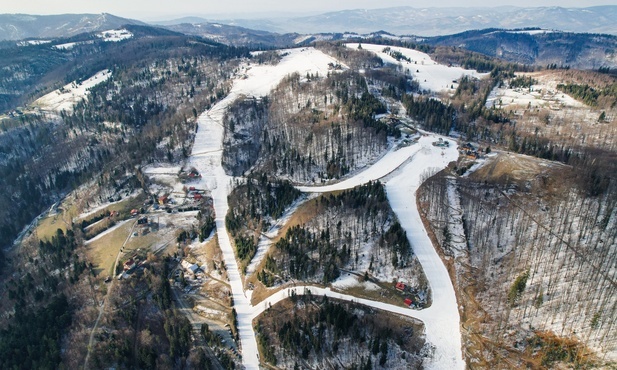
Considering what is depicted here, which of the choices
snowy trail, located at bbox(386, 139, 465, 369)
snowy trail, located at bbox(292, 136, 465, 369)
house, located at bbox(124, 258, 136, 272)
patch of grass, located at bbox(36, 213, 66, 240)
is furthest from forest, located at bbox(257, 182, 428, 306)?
patch of grass, located at bbox(36, 213, 66, 240)

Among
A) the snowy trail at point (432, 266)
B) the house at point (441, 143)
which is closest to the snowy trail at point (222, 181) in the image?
the snowy trail at point (432, 266)

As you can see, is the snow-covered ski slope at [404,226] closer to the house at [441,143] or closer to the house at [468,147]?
the house at [441,143]

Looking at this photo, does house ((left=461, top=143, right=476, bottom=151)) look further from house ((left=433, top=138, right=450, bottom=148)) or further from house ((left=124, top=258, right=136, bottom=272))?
house ((left=124, top=258, right=136, bottom=272))

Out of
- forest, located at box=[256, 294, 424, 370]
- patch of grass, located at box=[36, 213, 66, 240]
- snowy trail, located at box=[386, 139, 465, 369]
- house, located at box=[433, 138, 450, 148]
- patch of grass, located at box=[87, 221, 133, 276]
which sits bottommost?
patch of grass, located at box=[36, 213, 66, 240]

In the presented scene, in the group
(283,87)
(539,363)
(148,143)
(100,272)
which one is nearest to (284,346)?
(539,363)

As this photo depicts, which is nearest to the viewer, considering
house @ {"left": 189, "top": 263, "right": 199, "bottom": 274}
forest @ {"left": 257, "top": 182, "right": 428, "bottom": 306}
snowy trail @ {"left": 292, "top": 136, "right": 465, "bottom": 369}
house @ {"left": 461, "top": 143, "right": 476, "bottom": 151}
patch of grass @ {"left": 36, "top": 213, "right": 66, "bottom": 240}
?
snowy trail @ {"left": 292, "top": 136, "right": 465, "bottom": 369}

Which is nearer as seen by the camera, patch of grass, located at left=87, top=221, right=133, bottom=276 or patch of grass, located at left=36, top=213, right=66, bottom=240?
patch of grass, located at left=87, top=221, right=133, bottom=276

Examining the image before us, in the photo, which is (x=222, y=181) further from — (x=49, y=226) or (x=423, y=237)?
(x=423, y=237)

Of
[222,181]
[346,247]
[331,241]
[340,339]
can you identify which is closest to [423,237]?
[346,247]
